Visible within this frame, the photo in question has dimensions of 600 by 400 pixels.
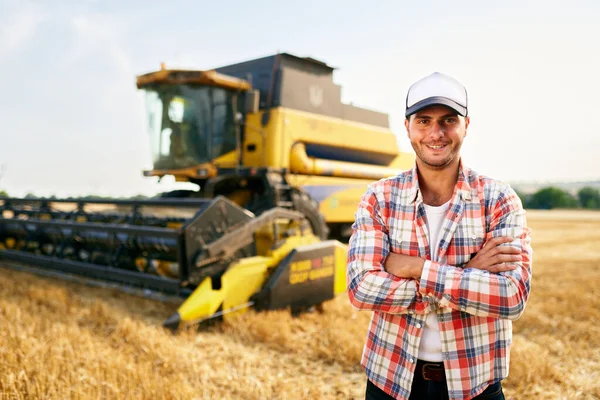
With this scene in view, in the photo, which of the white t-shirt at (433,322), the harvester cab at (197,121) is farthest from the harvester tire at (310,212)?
the white t-shirt at (433,322)

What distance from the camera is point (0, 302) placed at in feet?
14.8

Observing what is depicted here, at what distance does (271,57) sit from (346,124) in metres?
1.73

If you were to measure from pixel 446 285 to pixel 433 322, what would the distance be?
0.51 feet

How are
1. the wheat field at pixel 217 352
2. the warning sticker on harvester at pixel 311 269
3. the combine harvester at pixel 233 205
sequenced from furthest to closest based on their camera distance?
the warning sticker on harvester at pixel 311 269 → the combine harvester at pixel 233 205 → the wheat field at pixel 217 352

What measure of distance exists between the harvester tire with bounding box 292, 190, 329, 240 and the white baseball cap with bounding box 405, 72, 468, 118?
448 cm

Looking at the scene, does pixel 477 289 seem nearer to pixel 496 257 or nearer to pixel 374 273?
pixel 496 257

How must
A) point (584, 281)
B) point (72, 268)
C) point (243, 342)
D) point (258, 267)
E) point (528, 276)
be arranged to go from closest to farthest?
point (528, 276), point (243, 342), point (258, 267), point (72, 268), point (584, 281)

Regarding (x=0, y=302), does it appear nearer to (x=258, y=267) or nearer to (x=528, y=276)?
(x=258, y=267)

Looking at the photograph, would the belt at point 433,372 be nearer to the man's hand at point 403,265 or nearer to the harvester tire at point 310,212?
the man's hand at point 403,265

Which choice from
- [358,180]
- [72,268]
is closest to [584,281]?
[358,180]

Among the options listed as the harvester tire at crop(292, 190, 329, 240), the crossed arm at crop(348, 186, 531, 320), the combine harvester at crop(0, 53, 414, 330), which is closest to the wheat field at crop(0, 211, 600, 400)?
the combine harvester at crop(0, 53, 414, 330)

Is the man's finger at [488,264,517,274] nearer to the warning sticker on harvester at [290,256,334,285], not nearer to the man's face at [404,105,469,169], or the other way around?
the man's face at [404,105,469,169]

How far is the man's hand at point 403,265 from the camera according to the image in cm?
154

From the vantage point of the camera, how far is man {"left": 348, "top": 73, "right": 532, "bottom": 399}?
1492 millimetres
